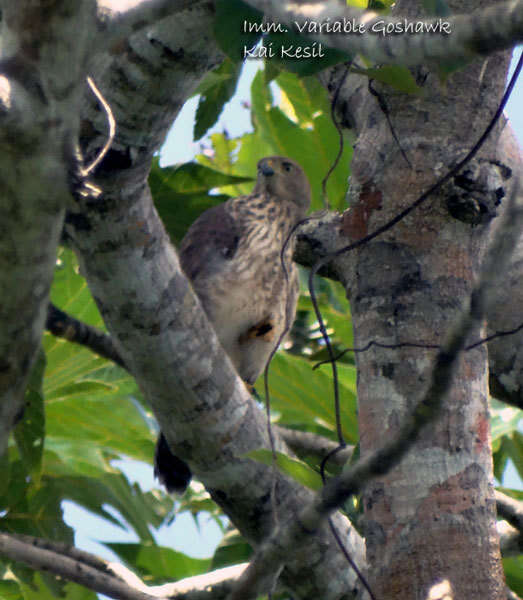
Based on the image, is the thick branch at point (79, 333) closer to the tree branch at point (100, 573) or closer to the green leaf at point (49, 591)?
the tree branch at point (100, 573)

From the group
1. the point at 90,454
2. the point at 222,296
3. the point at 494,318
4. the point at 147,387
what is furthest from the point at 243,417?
the point at 90,454

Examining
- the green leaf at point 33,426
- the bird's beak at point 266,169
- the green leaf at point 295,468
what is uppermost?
the bird's beak at point 266,169

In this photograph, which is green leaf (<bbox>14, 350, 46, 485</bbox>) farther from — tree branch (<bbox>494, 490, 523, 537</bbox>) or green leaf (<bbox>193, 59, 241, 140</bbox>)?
tree branch (<bbox>494, 490, 523, 537</bbox>)

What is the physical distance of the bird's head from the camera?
3801 millimetres

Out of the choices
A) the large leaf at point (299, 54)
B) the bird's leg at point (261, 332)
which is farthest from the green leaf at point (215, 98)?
the large leaf at point (299, 54)

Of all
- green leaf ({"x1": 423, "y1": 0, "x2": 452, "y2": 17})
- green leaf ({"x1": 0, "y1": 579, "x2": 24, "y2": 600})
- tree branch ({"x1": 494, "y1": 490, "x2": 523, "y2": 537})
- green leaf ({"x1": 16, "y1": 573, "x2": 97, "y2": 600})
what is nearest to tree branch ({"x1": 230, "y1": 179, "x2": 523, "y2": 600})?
green leaf ({"x1": 423, "y1": 0, "x2": 452, "y2": 17})

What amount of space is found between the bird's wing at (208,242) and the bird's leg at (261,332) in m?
0.28

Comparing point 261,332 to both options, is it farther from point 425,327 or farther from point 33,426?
point 425,327

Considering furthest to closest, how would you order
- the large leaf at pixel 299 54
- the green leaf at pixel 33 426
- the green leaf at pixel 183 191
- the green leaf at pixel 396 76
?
the green leaf at pixel 183 191
the green leaf at pixel 33 426
the green leaf at pixel 396 76
the large leaf at pixel 299 54

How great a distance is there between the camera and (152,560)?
3.50 meters

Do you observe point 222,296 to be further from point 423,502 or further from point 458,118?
point 423,502

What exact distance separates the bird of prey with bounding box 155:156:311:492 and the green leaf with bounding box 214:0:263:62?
1557mm

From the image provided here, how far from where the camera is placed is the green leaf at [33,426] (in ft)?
7.88

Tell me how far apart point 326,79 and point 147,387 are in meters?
1.27
